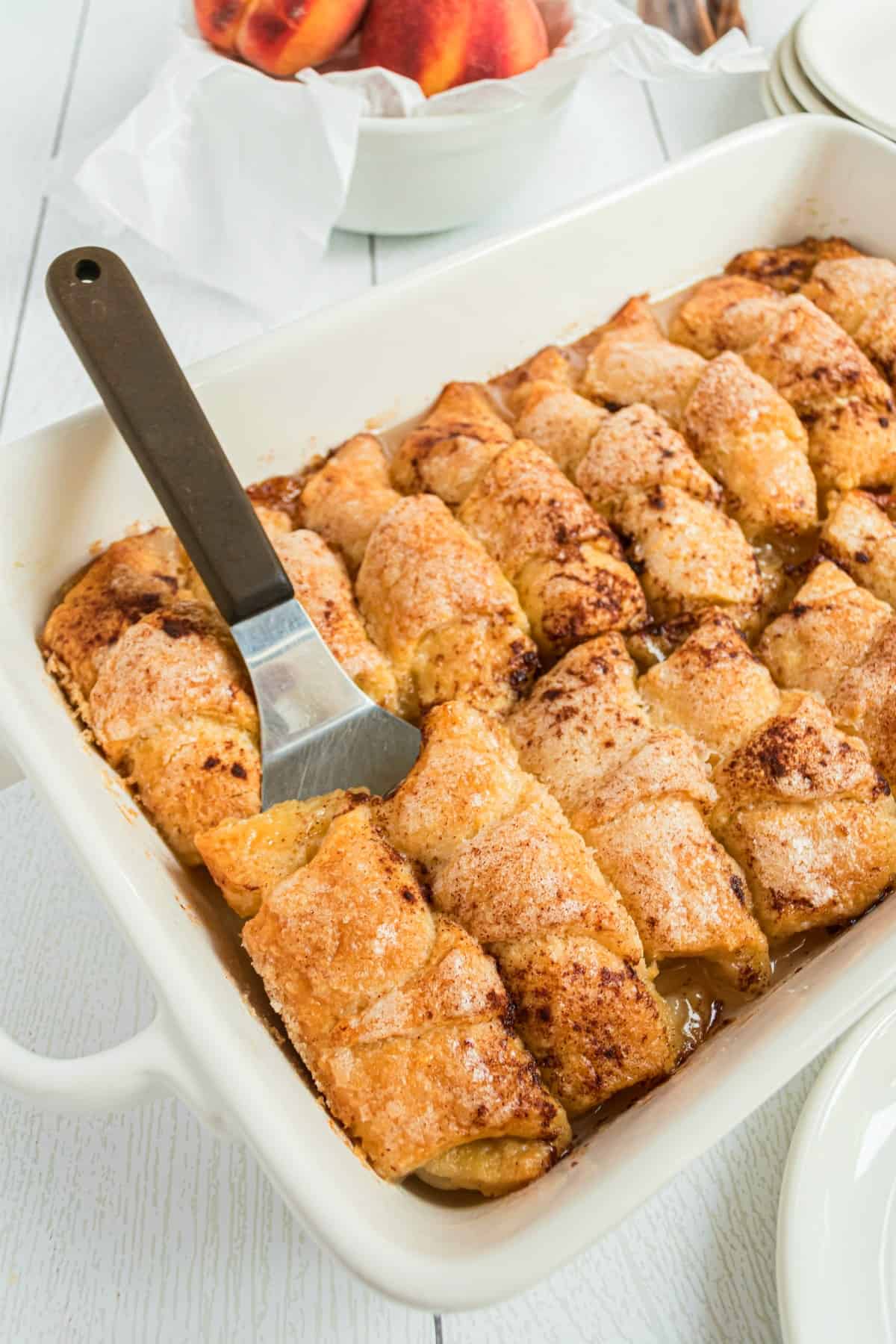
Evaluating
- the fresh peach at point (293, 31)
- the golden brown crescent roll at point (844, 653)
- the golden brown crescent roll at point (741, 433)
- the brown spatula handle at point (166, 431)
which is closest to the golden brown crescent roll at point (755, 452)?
the golden brown crescent roll at point (741, 433)

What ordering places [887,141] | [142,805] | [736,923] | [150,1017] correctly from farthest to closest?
[887,141]
[150,1017]
[142,805]
[736,923]

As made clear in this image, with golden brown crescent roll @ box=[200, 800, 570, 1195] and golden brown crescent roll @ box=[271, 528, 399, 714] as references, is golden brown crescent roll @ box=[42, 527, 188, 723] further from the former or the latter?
golden brown crescent roll @ box=[200, 800, 570, 1195]

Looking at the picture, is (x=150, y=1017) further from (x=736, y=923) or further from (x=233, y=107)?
(x=233, y=107)

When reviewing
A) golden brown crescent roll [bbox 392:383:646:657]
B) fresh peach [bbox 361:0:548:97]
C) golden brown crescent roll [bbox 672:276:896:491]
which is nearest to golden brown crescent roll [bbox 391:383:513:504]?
golden brown crescent roll [bbox 392:383:646:657]

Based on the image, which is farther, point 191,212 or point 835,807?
point 191,212

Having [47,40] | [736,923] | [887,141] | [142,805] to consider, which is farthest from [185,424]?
[47,40]

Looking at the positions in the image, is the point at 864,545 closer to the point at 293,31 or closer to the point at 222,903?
the point at 222,903
